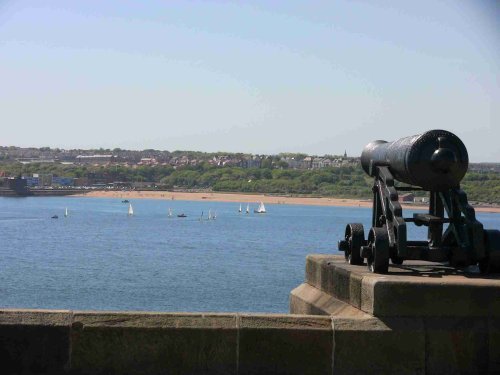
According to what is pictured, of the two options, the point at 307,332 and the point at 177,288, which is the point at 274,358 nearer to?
the point at 307,332

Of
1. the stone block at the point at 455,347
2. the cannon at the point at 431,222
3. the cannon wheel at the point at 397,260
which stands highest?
the cannon at the point at 431,222

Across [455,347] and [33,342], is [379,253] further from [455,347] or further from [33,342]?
[33,342]

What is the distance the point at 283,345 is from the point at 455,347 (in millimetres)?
957

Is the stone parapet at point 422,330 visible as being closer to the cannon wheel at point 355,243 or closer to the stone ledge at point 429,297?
the stone ledge at point 429,297

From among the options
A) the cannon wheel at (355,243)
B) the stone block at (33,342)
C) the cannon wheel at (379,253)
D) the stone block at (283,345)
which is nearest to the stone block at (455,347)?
the stone block at (283,345)

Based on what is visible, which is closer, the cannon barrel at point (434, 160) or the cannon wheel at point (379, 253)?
the cannon wheel at point (379, 253)

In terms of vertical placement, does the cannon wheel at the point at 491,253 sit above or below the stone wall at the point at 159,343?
above

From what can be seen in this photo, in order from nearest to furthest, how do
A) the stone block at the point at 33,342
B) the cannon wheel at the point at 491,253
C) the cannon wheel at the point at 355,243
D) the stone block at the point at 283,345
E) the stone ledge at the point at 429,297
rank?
1. the stone block at the point at 33,342
2. the stone block at the point at 283,345
3. the stone ledge at the point at 429,297
4. the cannon wheel at the point at 491,253
5. the cannon wheel at the point at 355,243

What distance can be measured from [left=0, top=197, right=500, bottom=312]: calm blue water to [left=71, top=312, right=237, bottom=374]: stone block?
995 inches

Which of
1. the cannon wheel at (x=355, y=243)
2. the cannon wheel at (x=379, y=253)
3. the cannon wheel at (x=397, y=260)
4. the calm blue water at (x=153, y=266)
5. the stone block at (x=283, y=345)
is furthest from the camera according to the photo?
the calm blue water at (x=153, y=266)

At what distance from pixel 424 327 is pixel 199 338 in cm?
123

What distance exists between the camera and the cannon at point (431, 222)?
691 cm

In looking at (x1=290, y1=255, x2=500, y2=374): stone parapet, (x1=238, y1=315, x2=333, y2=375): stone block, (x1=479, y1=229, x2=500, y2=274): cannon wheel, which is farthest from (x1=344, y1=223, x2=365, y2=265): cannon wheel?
(x1=238, y1=315, x2=333, y2=375): stone block

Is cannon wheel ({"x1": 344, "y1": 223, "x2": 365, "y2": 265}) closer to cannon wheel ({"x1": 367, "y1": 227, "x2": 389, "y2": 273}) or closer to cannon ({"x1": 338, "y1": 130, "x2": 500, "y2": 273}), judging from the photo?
cannon ({"x1": 338, "y1": 130, "x2": 500, "y2": 273})
